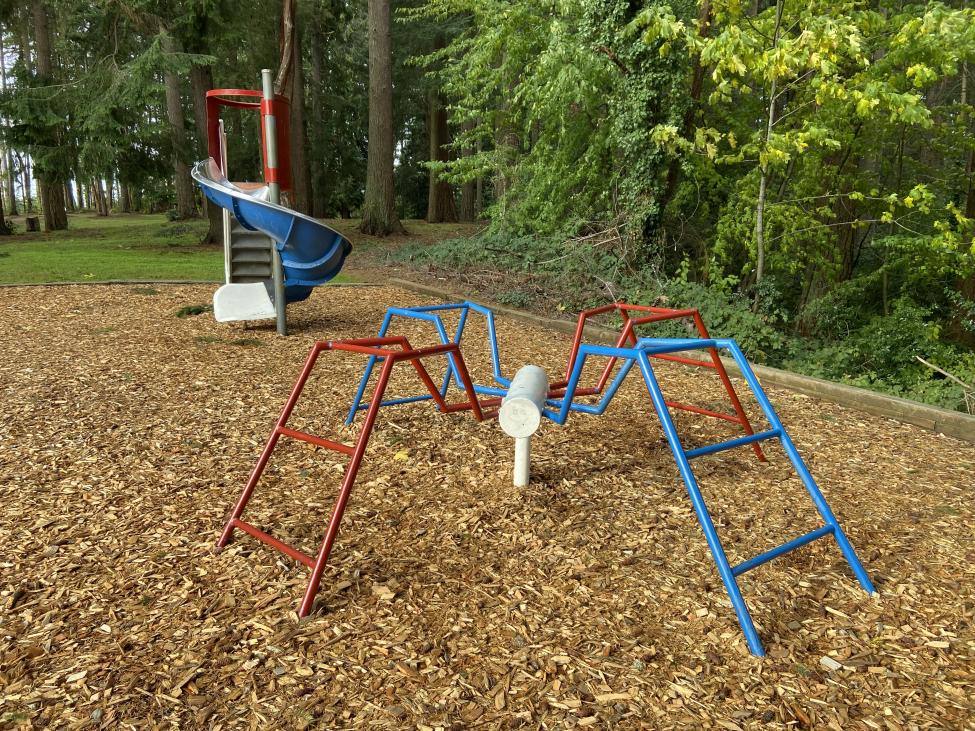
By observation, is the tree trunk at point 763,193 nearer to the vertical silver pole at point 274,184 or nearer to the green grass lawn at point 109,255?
the vertical silver pole at point 274,184

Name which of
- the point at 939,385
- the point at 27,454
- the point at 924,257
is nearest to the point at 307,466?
the point at 27,454

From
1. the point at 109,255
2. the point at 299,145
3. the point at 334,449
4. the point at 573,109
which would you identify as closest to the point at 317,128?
the point at 299,145

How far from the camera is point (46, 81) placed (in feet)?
45.6

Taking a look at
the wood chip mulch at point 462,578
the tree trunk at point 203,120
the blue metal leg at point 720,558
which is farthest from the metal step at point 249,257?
the tree trunk at point 203,120

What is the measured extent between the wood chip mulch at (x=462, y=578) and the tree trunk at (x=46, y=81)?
41.5 ft

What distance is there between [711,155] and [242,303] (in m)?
5.32

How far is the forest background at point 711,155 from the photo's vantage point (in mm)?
6488

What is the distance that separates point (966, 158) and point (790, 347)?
16.5 feet

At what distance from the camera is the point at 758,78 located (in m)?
6.82

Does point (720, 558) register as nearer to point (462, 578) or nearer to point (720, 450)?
point (720, 450)

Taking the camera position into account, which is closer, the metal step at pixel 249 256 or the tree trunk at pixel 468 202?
the metal step at pixel 249 256

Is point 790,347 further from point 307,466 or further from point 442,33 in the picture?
point 442,33

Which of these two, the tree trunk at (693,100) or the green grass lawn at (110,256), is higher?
the tree trunk at (693,100)

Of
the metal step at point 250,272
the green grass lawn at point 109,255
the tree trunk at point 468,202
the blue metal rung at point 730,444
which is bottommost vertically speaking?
the green grass lawn at point 109,255
